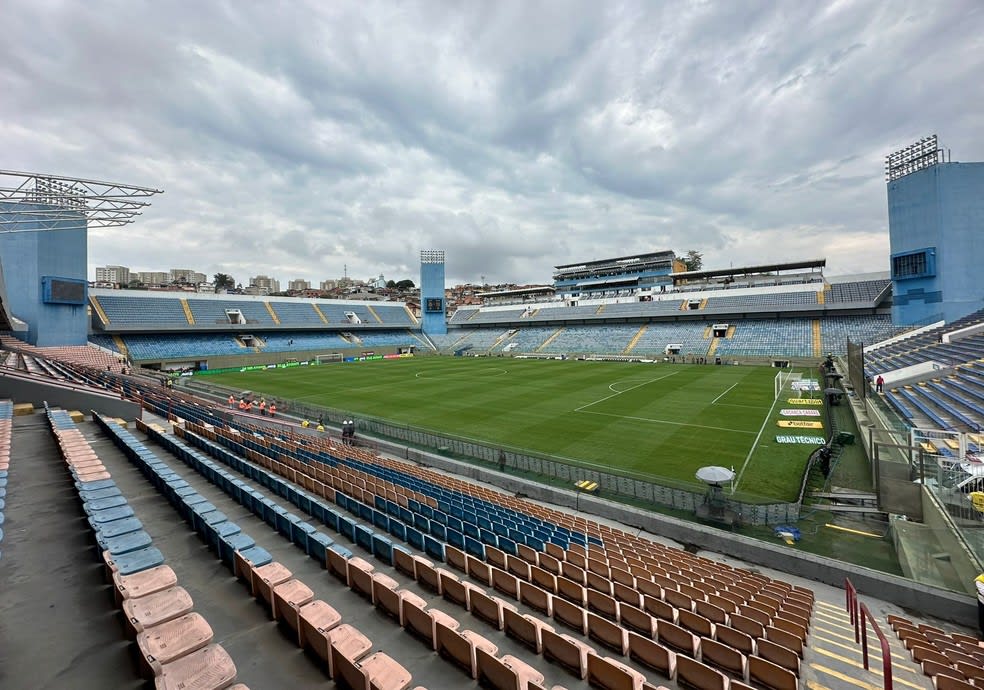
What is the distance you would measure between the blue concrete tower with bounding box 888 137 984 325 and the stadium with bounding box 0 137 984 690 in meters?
0.19

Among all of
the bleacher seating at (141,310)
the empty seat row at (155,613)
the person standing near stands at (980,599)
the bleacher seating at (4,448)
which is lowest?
the person standing near stands at (980,599)

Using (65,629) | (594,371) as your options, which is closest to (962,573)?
(65,629)

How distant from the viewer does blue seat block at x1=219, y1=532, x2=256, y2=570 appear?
5125mm

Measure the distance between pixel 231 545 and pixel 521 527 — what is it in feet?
18.1

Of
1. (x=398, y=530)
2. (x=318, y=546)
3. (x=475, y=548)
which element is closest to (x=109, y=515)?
(x=318, y=546)

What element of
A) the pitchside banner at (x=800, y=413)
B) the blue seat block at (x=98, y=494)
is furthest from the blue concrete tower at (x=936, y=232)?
the blue seat block at (x=98, y=494)

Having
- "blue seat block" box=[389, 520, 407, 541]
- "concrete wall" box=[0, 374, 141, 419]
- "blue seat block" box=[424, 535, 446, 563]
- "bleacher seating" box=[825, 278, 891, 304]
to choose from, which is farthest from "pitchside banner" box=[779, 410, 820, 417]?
"bleacher seating" box=[825, 278, 891, 304]

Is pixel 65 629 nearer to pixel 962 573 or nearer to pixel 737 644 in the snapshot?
pixel 737 644

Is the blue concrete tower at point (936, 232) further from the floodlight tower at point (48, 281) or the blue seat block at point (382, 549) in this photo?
the floodlight tower at point (48, 281)

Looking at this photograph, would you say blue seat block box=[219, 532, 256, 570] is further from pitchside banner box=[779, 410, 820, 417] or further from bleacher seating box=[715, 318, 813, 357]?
bleacher seating box=[715, 318, 813, 357]

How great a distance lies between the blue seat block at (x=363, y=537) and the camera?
6.46m

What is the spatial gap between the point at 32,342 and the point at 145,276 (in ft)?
487

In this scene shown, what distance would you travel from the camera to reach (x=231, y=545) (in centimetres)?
511

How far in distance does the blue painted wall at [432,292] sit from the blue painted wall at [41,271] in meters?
45.8
